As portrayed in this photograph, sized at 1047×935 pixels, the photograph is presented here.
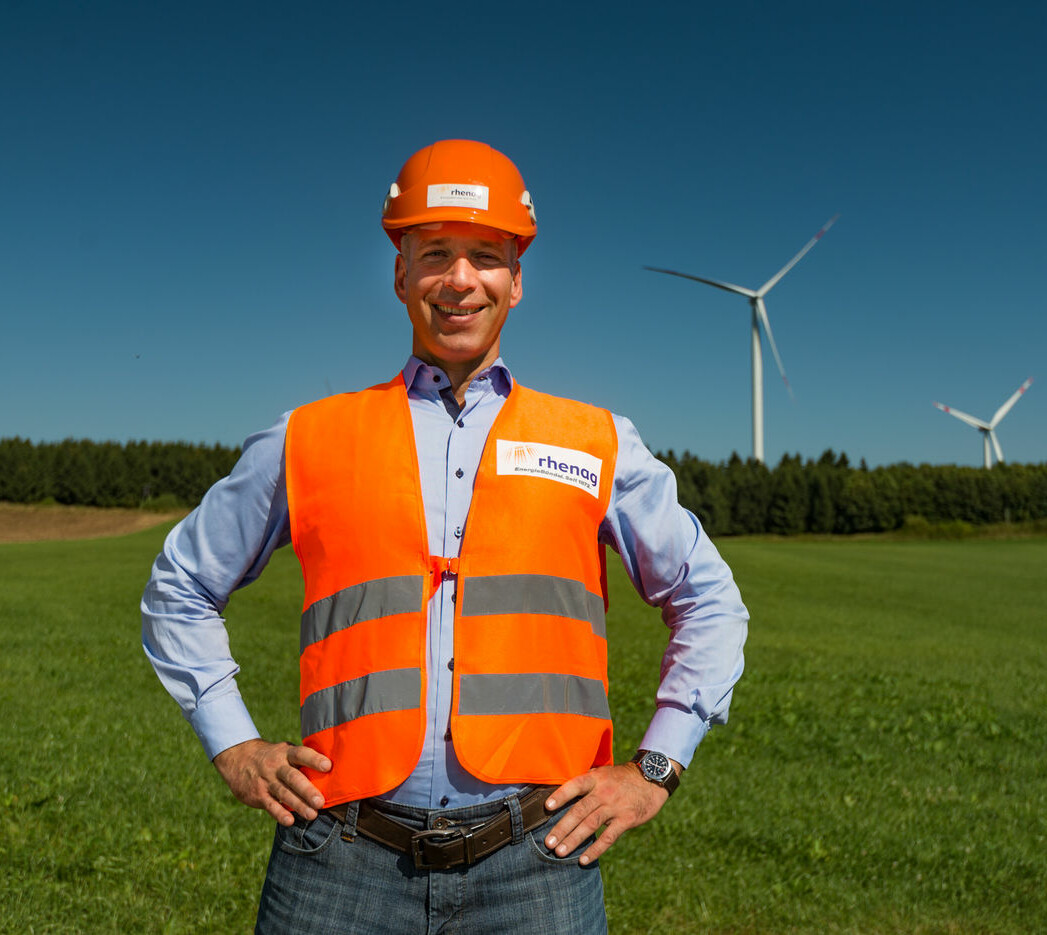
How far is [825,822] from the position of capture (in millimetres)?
7902

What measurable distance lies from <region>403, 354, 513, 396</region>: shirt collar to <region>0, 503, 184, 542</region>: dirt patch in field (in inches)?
2825

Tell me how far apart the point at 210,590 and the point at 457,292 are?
3.56 feet

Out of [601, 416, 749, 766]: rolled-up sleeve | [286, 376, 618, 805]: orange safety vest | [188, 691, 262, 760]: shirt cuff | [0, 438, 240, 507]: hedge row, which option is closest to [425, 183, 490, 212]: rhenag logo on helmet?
[286, 376, 618, 805]: orange safety vest

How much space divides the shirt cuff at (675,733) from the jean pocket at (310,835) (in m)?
0.86

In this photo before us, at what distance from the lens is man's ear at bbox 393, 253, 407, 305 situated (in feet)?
9.42

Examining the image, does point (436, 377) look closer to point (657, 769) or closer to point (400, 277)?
point (400, 277)

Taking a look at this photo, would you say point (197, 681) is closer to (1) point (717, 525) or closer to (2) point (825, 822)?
(2) point (825, 822)

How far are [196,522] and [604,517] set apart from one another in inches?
44.9

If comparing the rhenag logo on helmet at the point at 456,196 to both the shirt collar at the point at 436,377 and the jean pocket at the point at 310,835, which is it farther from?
the jean pocket at the point at 310,835

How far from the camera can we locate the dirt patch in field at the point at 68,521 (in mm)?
69688

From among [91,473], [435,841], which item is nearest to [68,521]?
[91,473]

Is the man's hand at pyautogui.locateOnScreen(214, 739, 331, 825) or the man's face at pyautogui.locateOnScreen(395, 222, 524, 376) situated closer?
the man's hand at pyautogui.locateOnScreen(214, 739, 331, 825)

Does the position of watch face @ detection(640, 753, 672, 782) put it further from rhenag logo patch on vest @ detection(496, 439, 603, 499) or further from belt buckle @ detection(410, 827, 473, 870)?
rhenag logo patch on vest @ detection(496, 439, 603, 499)

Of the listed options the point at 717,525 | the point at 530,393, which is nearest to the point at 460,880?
the point at 530,393
